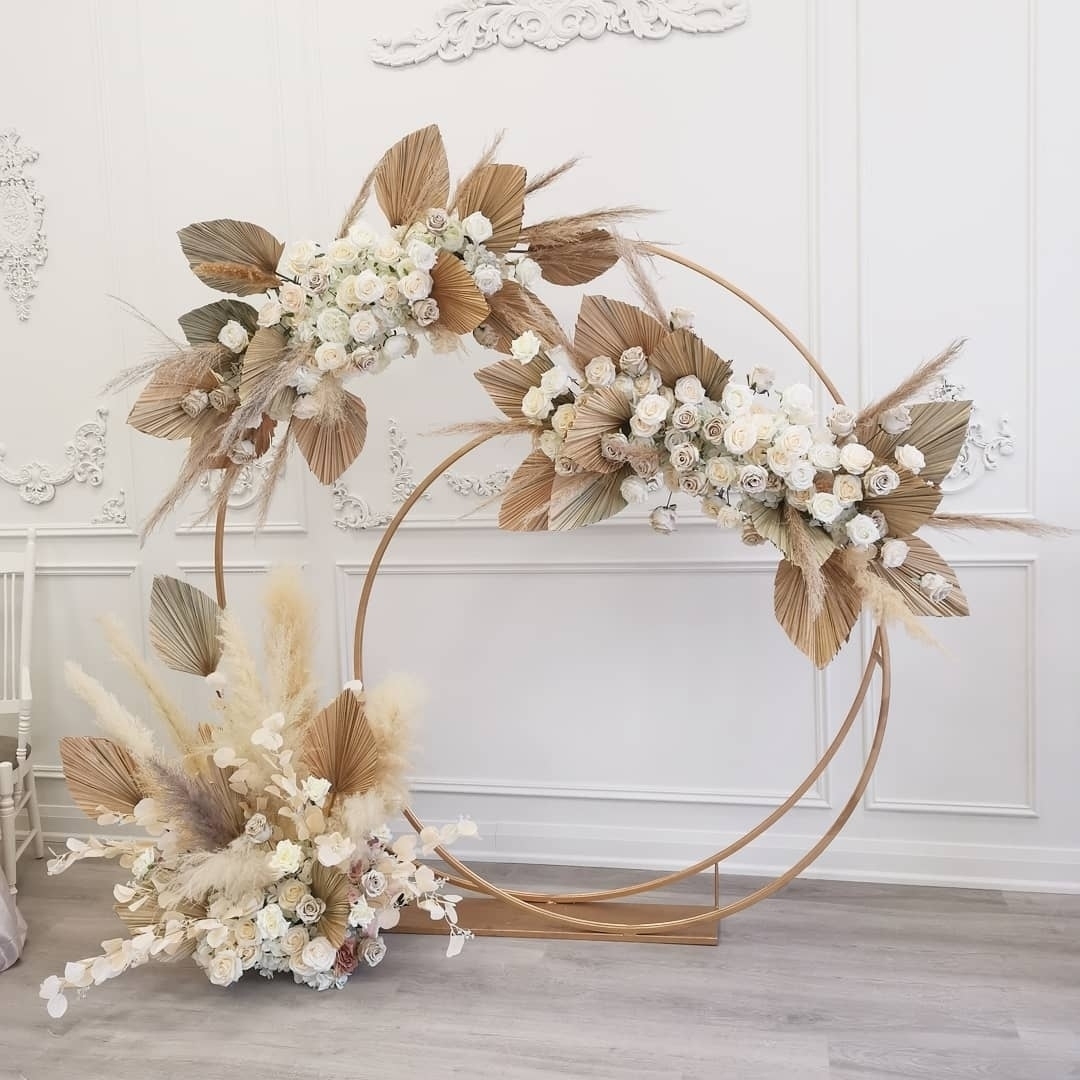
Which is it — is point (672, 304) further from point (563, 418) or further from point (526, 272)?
point (563, 418)

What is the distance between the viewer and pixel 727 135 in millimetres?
2734

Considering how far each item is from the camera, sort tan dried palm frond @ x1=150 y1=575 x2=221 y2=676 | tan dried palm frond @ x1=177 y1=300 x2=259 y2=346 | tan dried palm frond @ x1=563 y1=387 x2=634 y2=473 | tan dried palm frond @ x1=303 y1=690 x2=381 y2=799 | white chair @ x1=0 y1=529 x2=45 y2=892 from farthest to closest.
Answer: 1. white chair @ x1=0 y1=529 x2=45 y2=892
2. tan dried palm frond @ x1=150 y1=575 x2=221 y2=676
3. tan dried palm frond @ x1=177 y1=300 x2=259 y2=346
4. tan dried palm frond @ x1=303 y1=690 x2=381 y2=799
5. tan dried palm frond @ x1=563 y1=387 x2=634 y2=473

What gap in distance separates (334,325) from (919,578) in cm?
132

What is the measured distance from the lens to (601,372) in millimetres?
2141

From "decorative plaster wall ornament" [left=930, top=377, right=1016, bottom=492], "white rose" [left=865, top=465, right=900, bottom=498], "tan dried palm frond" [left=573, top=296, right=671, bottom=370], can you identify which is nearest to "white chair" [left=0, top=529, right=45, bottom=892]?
"tan dried palm frond" [left=573, top=296, right=671, bottom=370]

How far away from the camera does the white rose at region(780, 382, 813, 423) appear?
81.8 inches

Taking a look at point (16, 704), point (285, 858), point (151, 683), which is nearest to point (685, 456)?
point (285, 858)

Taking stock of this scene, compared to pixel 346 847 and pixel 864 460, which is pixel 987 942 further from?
pixel 346 847

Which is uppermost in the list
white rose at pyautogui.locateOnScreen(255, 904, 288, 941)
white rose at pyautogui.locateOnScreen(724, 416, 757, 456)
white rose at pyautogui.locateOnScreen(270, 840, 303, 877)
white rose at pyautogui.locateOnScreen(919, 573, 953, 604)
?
white rose at pyautogui.locateOnScreen(724, 416, 757, 456)

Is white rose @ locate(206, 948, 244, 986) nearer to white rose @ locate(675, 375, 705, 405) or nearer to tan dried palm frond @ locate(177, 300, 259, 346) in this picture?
tan dried palm frond @ locate(177, 300, 259, 346)

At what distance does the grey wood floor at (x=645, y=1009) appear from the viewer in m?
2.06

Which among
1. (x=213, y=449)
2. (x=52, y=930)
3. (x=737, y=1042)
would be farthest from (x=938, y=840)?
(x=52, y=930)

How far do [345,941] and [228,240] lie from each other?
1.59 metres

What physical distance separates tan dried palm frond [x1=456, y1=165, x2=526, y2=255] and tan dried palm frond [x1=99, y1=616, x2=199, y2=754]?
4.15ft
